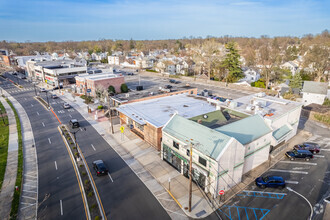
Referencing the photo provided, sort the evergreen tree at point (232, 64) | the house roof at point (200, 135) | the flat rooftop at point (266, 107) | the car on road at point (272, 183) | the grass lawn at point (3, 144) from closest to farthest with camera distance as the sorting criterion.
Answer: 1. the house roof at point (200, 135)
2. the car on road at point (272, 183)
3. the grass lawn at point (3, 144)
4. the flat rooftop at point (266, 107)
5. the evergreen tree at point (232, 64)

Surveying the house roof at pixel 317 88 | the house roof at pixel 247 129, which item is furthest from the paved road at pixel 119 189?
the house roof at pixel 317 88

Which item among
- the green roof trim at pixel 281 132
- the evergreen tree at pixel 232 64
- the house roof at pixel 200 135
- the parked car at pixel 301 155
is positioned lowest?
the parked car at pixel 301 155

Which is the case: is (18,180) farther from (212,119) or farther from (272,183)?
(272,183)

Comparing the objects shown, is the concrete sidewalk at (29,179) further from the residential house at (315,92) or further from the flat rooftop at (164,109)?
the residential house at (315,92)

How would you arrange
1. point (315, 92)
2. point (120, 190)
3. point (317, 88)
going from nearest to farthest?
point (120, 190) → point (315, 92) → point (317, 88)

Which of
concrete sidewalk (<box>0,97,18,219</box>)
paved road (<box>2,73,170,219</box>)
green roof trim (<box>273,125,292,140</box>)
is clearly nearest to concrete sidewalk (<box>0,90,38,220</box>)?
concrete sidewalk (<box>0,97,18,219</box>)

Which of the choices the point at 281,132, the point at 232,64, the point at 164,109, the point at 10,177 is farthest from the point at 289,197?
the point at 232,64

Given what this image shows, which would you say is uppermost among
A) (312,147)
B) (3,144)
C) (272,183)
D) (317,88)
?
(317,88)
